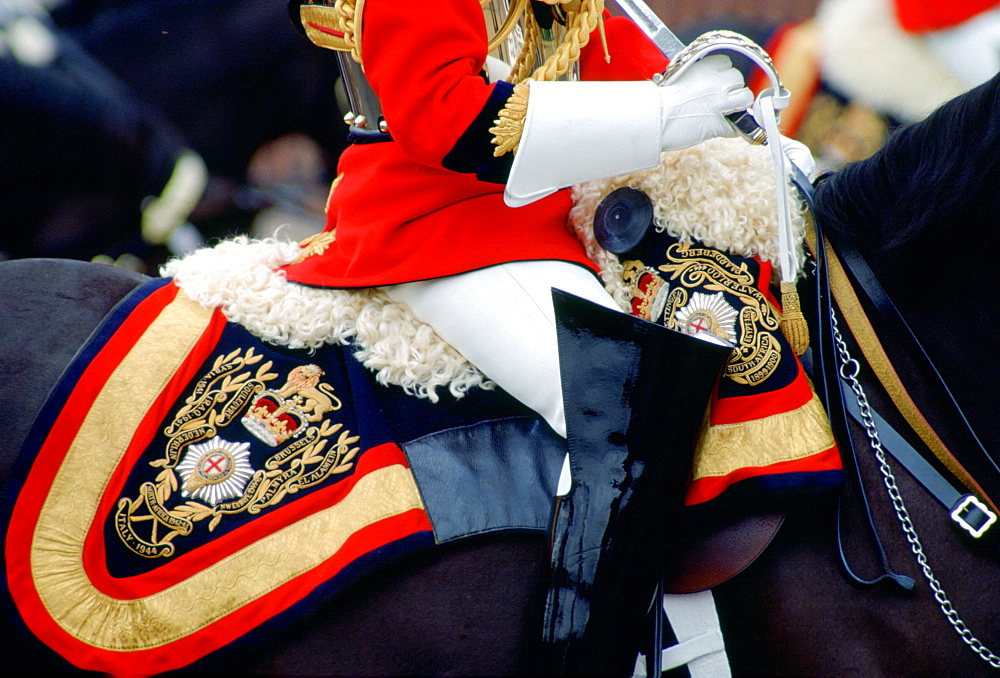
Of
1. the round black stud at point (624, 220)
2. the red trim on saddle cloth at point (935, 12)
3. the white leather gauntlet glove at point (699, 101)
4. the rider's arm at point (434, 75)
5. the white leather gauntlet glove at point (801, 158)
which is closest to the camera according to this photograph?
the rider's arm at point (434, 75)

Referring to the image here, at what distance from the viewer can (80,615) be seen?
1194mm

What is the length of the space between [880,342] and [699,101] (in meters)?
0.58

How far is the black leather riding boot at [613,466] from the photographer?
1173mm

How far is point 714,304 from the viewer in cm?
129

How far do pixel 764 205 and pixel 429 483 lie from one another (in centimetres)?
85

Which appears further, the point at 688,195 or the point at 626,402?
the point at 688,195

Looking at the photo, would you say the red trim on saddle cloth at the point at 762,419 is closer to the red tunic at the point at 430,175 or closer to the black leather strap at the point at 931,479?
the black leather strap at the point at 931,479

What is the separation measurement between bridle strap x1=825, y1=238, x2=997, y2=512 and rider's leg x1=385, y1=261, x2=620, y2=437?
0.46 m

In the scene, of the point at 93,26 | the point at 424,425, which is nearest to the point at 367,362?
the point at 424,425

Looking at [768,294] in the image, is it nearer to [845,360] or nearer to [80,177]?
[845,360]

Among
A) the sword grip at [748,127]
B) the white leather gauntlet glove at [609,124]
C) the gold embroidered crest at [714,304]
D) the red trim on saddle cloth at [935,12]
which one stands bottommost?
the gold embroidered crest at [714,304]

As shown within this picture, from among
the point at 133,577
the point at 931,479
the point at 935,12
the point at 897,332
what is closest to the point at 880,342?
the point at 897,332

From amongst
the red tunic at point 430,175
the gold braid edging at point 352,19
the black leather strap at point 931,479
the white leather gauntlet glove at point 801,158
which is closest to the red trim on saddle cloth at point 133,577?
the red tunic at point 430,175

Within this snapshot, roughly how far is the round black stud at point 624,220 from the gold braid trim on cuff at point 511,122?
0.93ft
